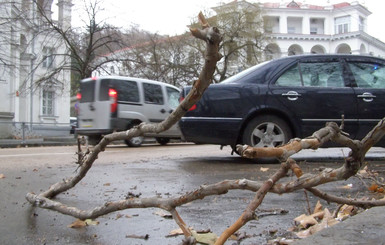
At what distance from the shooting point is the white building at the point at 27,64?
17.9m

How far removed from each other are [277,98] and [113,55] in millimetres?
22138

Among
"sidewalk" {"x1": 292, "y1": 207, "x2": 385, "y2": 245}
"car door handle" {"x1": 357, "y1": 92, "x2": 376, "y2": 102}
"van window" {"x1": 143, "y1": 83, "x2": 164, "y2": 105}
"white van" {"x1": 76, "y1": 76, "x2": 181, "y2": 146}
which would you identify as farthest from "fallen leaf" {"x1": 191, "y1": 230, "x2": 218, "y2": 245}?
"van window" {"x1": 143, "y1": 83, "x2": 164, "y2": 105}

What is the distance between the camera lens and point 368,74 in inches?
227

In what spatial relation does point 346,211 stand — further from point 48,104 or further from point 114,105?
point 48,104

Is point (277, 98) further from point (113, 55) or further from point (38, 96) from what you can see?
point (38, 96)

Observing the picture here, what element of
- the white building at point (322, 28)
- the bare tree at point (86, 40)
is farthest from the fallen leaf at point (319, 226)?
the white building at point (322, 28)

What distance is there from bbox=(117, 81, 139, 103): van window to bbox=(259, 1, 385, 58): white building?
A: 47781 mm

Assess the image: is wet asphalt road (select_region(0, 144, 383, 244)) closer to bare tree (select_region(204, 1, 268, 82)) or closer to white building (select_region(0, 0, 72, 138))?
white building (select_region(0, 0, 72, 138))

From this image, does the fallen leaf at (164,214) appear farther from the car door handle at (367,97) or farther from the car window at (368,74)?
the car window at (368,74)

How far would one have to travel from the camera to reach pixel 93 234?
2217 mm

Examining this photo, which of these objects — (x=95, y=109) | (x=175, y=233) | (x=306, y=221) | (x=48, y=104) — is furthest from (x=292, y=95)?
(x=48, y=104)

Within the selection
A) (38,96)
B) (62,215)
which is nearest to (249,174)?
(62,215)

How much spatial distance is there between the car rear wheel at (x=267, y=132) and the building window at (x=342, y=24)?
61.5m

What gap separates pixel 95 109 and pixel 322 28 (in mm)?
59169
